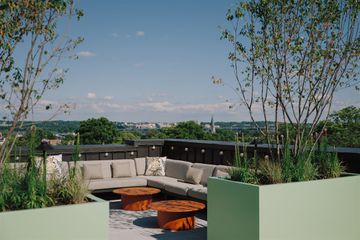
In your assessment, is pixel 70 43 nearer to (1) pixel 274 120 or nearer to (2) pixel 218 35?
(2) pixel 218 35

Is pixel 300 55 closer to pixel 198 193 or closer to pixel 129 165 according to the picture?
pixel 198 193

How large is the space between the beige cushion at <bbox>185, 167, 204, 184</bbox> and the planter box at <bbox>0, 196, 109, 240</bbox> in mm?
4353

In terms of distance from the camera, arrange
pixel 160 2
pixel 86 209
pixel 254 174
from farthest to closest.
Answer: pixel 160 2 → pixel 254 174 → pixel 86 209

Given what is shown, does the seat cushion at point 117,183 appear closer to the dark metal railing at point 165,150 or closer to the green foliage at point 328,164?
the dark metal railing at point 165,150

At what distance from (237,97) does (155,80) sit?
7.57 meters

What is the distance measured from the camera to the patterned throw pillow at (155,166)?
9.01 m

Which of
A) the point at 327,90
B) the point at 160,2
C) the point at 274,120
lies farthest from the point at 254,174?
the point at 160,2

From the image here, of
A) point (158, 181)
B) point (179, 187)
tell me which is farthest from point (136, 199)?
point (158, 181)

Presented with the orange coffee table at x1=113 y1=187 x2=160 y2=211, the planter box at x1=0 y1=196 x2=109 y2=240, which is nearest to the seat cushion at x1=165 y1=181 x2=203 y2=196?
the orange coffee table at x1=113 y1=187 x2=160 y2=211

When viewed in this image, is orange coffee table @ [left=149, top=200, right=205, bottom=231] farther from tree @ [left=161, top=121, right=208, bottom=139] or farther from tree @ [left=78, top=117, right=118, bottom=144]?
tree @ [left=78, top=117, right=118, bottom=144]

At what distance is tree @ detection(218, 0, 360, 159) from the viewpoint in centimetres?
536

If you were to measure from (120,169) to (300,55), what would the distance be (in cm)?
472

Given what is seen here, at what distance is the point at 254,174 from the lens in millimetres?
5059

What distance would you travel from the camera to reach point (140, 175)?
9094 millimetres
